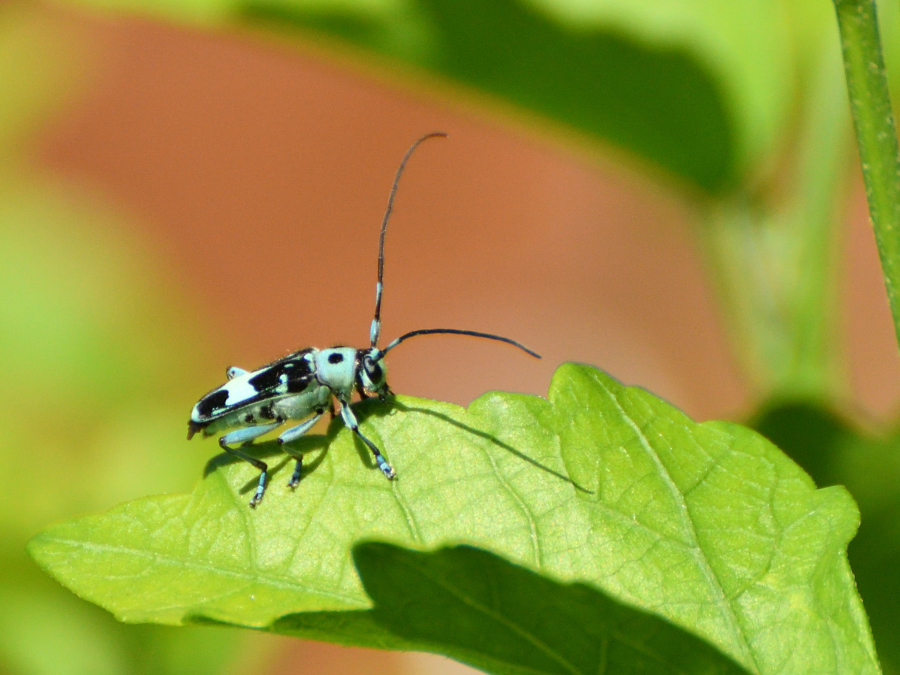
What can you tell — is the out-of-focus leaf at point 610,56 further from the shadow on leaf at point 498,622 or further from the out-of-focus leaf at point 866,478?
the shadow on leaf at point 498,622

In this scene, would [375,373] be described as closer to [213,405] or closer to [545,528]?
[213,405]

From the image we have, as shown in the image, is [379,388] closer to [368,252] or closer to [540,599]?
[540,599]

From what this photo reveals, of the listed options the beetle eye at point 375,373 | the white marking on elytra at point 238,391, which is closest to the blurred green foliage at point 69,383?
the white marking on elytra at point 238,391

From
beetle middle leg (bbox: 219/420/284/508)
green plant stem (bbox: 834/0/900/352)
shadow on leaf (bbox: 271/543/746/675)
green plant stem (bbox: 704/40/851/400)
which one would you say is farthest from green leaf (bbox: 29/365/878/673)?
green plant stem (bbox: 704/40/851/400)

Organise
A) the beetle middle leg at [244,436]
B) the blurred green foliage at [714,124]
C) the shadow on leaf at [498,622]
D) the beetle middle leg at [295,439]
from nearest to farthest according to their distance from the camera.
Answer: the shadow on leaf at [498,622] → the beetle middle leg at [295,439] → the beetle middle leg at [244,436] → the blurred green foliage at [714,124]

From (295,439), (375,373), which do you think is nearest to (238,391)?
(375,373)

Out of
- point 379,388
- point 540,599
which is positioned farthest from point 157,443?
point 540,599
